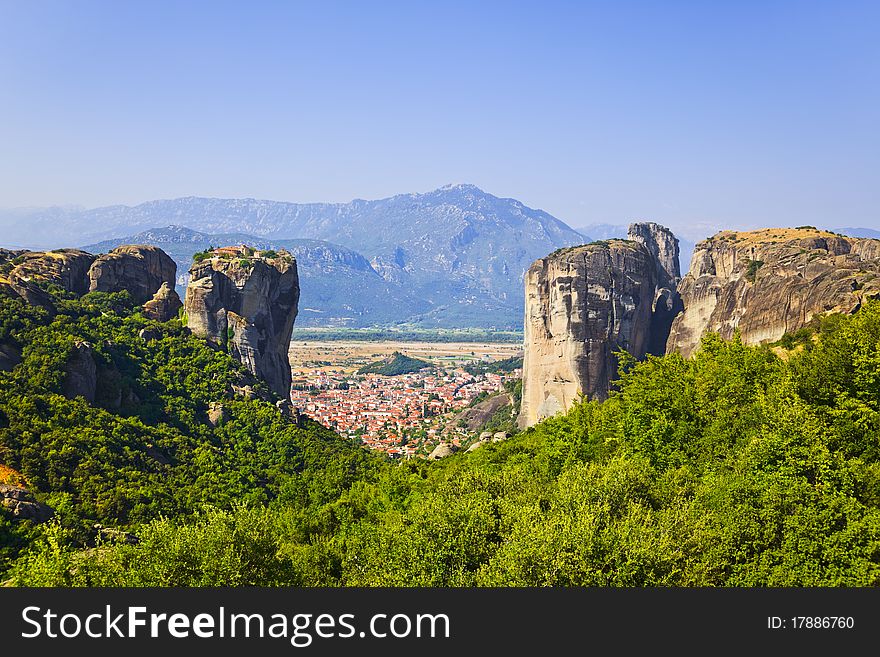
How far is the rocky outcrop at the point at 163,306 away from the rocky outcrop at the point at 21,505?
35.0m

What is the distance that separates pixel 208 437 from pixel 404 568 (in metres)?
35.7

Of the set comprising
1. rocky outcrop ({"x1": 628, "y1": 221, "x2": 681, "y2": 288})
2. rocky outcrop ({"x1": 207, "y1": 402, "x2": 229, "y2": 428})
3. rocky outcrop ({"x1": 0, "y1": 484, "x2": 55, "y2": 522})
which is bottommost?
rocky outcrop ({"x1": 207, "y1": 402, "x2": 229, "y2": 428})

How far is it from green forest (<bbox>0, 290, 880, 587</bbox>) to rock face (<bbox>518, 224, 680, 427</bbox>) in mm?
26187

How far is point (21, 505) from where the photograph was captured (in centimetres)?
2806

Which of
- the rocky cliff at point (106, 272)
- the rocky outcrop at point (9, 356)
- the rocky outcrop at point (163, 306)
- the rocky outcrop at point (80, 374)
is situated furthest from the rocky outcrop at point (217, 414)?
the rocky outcrop at point (9, 356)

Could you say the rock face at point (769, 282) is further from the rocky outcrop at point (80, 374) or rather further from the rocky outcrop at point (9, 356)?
the rocky outcrop at point (9, 356)

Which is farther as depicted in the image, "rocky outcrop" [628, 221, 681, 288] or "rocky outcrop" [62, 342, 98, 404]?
"rocky outcrop" [628, 221, 681, 288]

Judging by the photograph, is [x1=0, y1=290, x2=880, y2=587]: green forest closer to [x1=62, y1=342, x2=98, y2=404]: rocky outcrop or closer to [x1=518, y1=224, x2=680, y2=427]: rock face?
[x1=62, y1=342, x2=98, y2=404]: rocky outcrop

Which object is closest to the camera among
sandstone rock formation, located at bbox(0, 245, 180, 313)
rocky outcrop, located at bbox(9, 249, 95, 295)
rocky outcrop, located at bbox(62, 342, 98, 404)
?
rocky outcrop, located at bbox(62, 342, 98, 404)

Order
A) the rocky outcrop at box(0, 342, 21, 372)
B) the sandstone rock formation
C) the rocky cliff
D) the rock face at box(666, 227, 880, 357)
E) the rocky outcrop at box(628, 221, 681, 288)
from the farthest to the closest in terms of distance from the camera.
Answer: the rocky outcrop at box(628, 221, 681, 288), the rocky cliff, the sandstone rock formation, the rock face at box(666, 227, 880, 357), the rocky outcrop at box(0, 342, 21, 372)

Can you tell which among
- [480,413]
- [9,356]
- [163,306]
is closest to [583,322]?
[480,413]

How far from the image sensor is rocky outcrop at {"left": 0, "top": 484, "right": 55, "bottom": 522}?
90.4 ft

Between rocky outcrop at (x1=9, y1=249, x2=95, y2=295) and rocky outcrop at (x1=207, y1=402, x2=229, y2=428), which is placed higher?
rocky outcrop at (x1=9, y1=249, x2=95, y2=295)

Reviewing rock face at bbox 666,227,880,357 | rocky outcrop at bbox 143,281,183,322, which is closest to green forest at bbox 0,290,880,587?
rock face at bbox 666,227,880,357
